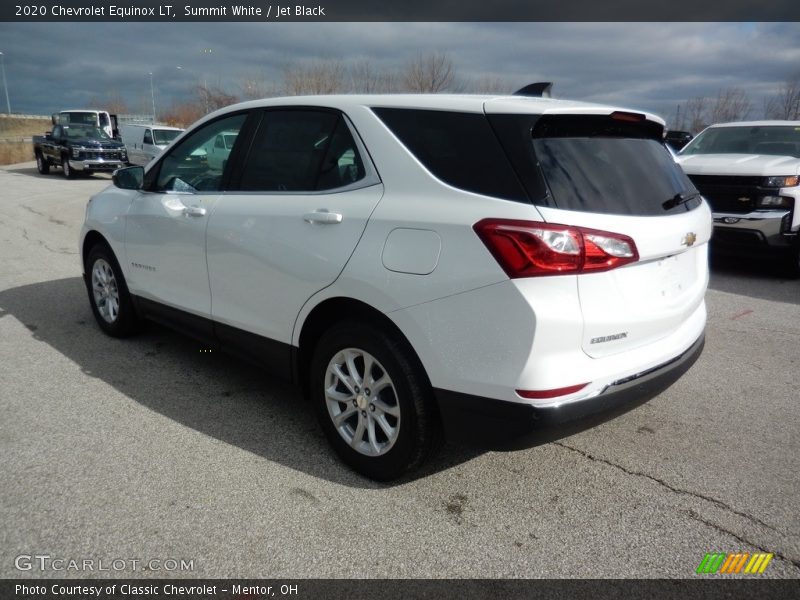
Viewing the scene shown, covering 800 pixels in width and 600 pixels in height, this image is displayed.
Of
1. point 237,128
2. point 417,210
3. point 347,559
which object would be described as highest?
point 237,128

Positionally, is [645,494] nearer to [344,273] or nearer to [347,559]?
[347,559]

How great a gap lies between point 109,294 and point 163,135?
21.9 metres

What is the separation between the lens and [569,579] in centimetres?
233

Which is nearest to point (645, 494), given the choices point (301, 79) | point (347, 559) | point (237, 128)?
point (347, 559)

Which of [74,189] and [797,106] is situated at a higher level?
[797,106]

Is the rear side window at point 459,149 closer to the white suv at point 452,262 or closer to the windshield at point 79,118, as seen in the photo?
the white suv at point 452,262

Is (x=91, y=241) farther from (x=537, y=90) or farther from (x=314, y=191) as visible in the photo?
(x=537, y=90)

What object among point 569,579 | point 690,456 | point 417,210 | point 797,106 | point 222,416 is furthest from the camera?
point 797,106

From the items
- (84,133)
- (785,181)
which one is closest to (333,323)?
(785,181)

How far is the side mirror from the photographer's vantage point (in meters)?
4.47

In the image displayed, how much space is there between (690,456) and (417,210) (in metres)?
1.99

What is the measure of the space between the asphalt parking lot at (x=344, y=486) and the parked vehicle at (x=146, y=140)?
2131 cm

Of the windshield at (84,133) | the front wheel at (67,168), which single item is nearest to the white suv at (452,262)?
the front wheel at (67,168)

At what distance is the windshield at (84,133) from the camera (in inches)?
904
